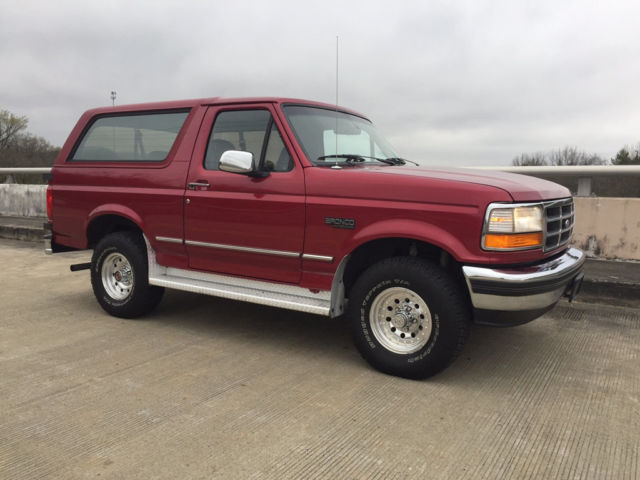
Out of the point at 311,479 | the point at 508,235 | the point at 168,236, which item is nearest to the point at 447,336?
the point at 508,235

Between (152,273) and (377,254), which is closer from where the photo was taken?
(377,254)

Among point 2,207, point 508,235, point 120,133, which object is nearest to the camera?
point 508,235

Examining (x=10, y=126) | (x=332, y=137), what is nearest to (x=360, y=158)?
(x=332, y=137)

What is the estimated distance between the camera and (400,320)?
3545 millimetres

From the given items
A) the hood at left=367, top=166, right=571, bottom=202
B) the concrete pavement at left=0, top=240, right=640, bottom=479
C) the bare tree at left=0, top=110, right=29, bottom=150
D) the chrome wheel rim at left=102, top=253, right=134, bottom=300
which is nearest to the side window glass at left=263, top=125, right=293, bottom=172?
the hood at left=367, top=166, right=571, bottom=202

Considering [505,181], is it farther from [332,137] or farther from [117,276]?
[117,276]

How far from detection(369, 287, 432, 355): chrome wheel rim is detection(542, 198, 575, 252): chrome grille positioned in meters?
0.90

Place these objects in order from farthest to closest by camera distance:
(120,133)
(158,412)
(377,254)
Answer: (120,133) → (377,254) → (158,412)

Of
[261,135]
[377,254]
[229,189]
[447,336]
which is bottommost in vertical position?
[447,336]

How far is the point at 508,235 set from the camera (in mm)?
3203

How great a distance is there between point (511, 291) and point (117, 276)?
3.56 m

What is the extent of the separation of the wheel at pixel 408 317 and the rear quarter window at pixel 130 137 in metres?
2.26

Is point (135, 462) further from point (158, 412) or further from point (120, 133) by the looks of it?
point (120, 133)

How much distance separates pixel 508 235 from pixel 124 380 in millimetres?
2565
